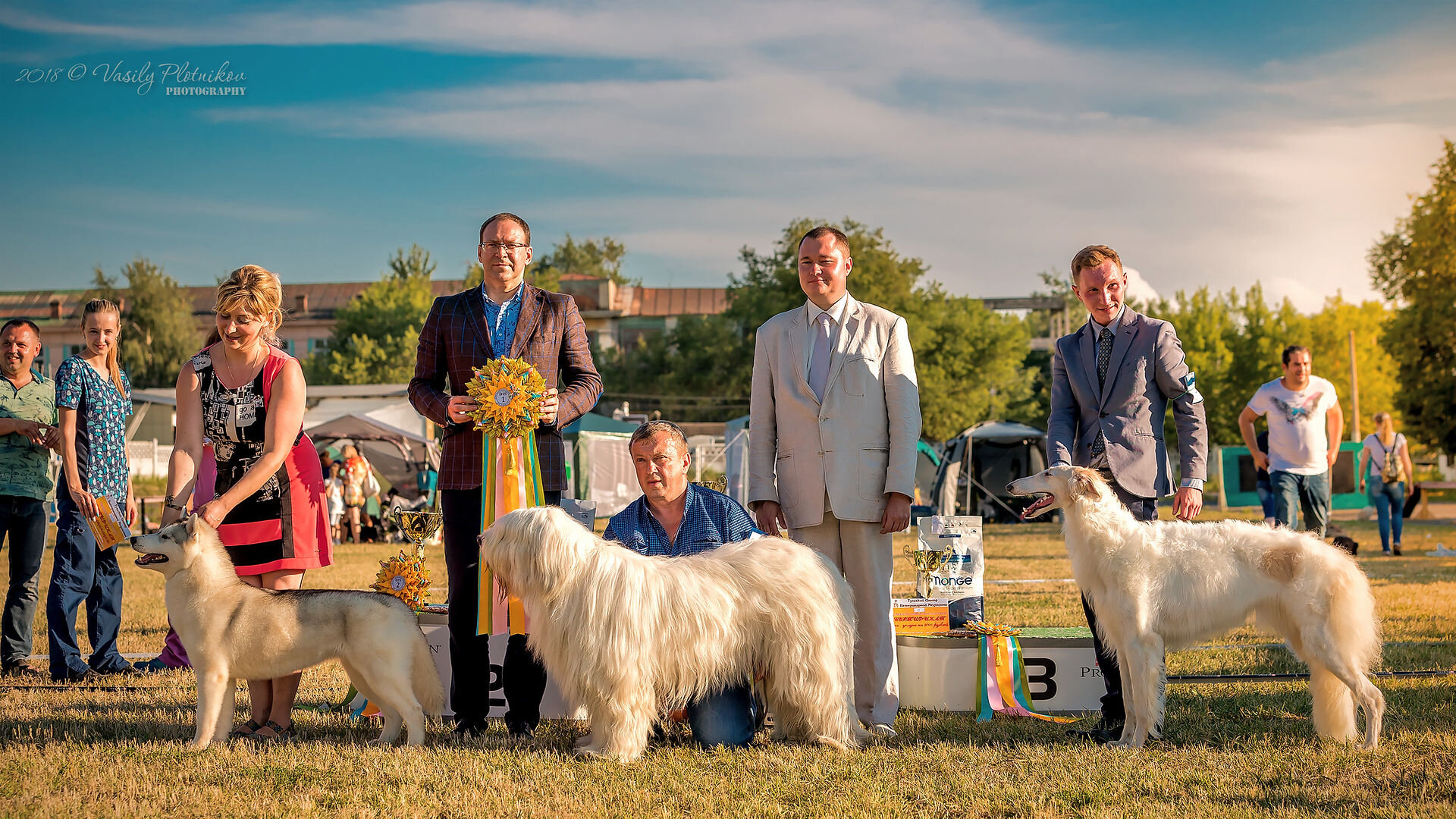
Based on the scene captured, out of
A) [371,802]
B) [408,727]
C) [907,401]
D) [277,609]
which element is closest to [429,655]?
[408,727]

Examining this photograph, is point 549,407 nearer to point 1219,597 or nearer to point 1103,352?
point 1103,352

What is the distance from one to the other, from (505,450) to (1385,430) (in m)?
13.6

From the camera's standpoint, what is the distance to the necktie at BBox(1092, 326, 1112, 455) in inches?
183

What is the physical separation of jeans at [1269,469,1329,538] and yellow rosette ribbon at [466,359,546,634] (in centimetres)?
616

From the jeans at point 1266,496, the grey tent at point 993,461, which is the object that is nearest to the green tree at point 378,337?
the grey tent at point 993,461

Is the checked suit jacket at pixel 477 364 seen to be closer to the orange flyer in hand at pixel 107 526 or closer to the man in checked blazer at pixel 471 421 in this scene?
the man in checked blazer at pixel 471 421

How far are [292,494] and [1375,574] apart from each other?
10.5 m

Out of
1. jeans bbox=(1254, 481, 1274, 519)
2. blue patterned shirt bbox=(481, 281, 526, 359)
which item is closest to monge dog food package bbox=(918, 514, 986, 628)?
blue patterned shirt bbox=(481, 281, 526, 359)

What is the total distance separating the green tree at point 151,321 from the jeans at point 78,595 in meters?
45.8

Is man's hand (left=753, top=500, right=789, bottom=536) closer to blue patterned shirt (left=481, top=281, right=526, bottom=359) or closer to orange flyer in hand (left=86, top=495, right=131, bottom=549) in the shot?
blue patterned shirt (left=481, top=281, right=526, bottom=359)

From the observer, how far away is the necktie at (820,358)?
464 cm

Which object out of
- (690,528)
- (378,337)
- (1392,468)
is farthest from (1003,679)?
(378,337)

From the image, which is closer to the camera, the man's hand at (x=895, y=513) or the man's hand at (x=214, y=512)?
the man's hand at (x=214, y=512)

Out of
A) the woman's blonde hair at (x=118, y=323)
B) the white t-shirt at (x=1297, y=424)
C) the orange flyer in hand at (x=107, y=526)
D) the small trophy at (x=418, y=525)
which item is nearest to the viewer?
the orange flyer in hand at (x=107, y=526)
